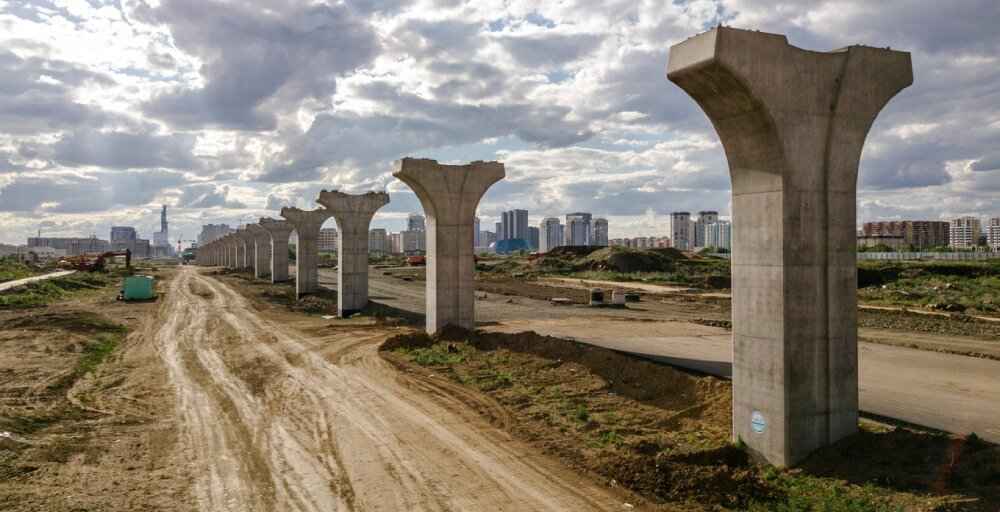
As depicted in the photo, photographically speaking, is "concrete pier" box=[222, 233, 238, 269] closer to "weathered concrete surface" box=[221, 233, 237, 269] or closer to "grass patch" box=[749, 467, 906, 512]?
"weathered concrete surface" box=[221, 233, 237, 269]

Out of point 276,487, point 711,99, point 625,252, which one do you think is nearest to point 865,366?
point 711,99

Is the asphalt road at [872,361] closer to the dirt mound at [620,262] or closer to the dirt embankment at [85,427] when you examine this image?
the dirt embankment at [85,427]

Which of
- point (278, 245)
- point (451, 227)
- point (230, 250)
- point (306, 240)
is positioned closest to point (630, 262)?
point (278, 245)

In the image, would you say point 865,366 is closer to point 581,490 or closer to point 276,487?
point 581,490

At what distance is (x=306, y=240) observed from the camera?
43.6m

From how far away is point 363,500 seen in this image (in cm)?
816

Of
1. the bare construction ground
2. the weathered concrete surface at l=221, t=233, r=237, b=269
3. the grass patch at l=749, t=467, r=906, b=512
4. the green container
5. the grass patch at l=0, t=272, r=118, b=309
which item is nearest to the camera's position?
the grass patch at l=749, t=467, r=906, b=512

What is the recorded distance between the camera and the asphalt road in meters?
11.2

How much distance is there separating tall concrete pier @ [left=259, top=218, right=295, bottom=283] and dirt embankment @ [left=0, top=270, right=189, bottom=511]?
107 feet

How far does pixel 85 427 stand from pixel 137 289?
34.8 m

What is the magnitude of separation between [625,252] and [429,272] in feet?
185

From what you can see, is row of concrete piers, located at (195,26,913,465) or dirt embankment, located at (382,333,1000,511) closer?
dirt embankment, located at (382,333,1000,511)

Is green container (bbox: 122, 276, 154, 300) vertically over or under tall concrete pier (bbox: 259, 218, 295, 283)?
under

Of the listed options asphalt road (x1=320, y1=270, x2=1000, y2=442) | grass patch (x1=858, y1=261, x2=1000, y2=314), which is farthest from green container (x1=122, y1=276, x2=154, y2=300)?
grass patch (x1=858, y1=261, x2=1000, y2=314)
